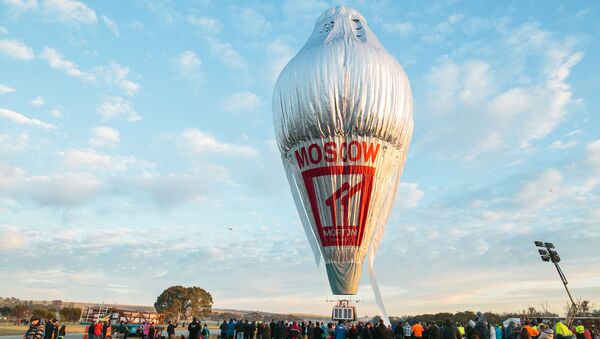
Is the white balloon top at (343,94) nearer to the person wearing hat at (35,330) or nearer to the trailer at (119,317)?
the trailer at (119,317)

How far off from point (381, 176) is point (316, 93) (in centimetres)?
583

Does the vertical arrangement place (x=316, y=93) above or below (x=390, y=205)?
above

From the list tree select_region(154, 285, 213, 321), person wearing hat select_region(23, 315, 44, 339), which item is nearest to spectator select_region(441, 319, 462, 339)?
person wearing hat select_region(23, 315, 44, 339)

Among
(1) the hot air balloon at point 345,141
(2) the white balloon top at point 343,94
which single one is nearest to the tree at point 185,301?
(1) the hot air balloon at point 345,141

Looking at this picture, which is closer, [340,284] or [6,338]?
[6,338]

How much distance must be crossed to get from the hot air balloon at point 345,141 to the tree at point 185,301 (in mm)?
43155

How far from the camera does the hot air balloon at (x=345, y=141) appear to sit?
83.7 ft

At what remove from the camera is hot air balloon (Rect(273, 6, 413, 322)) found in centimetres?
2550

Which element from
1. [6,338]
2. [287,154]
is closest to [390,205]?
[287,154]

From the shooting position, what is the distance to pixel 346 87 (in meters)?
25.4

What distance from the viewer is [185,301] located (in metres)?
65.6

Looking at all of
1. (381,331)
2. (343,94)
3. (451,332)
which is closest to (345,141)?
(343,94)

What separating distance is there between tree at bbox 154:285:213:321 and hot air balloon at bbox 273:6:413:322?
142 ft

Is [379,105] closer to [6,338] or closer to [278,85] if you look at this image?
[278,85]
